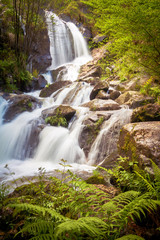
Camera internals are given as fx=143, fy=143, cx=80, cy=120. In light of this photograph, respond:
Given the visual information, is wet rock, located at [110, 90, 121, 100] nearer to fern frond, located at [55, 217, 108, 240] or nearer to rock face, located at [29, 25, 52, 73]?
fern frond, located at [55, 217, 108, 240]

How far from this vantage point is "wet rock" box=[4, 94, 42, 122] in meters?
8.19

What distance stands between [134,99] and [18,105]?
670cm

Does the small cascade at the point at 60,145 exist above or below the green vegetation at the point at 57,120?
below

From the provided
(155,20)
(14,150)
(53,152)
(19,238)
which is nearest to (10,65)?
(14,150)

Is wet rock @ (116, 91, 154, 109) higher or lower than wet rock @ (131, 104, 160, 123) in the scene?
higher

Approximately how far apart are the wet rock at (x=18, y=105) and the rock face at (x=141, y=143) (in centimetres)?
668

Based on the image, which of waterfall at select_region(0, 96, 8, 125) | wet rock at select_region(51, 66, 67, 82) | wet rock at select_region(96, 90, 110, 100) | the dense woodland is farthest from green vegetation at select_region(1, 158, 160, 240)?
wet rock at select_region(51, 66, 67, 82)

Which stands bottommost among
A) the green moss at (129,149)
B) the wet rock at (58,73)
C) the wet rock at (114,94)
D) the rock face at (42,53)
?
the green moss at (129,149)

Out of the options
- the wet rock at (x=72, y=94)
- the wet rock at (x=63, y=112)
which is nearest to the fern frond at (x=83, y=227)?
the wet rock at (x=63, y=112)

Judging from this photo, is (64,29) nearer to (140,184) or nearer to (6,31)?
(6,31)

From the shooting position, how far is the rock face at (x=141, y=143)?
269 centimetres

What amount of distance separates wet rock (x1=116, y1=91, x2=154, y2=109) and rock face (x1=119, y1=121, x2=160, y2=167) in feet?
12.1

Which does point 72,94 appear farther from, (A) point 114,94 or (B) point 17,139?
(B) point 17,139

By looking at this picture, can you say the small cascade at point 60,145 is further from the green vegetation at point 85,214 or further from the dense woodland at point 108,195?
the green vegetation at point 85,214
